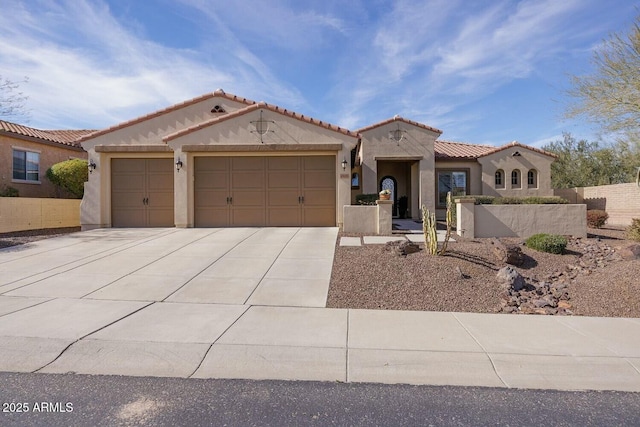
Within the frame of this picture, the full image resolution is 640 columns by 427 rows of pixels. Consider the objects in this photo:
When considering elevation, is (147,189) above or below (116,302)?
above

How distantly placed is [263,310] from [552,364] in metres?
3.96

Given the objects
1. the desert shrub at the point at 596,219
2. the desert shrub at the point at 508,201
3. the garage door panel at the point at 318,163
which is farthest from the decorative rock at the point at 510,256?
the desert shrub at the point at 596,219

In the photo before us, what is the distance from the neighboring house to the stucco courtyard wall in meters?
18.3

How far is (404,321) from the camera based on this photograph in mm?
5625

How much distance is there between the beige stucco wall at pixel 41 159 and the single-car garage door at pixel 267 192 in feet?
30.1

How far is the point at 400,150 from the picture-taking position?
17078 mm

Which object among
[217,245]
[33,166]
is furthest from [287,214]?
[33,166]

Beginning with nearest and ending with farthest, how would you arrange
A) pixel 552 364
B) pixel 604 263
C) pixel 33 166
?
1. pixel 552 364
2. pixel 604 263
3. pixel 33 166

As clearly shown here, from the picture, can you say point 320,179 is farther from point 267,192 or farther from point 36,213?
point 36,213

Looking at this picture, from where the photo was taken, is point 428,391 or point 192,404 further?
point 428,391

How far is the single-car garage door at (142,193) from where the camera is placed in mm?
14844

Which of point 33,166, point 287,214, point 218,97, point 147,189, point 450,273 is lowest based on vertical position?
point 450,273

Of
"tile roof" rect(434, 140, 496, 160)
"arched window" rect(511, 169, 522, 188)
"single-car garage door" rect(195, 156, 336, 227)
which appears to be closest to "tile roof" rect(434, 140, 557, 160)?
"tile roof" rect(434, 140, 496, 160)

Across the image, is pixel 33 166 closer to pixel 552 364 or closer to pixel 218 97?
pixel 218 97
